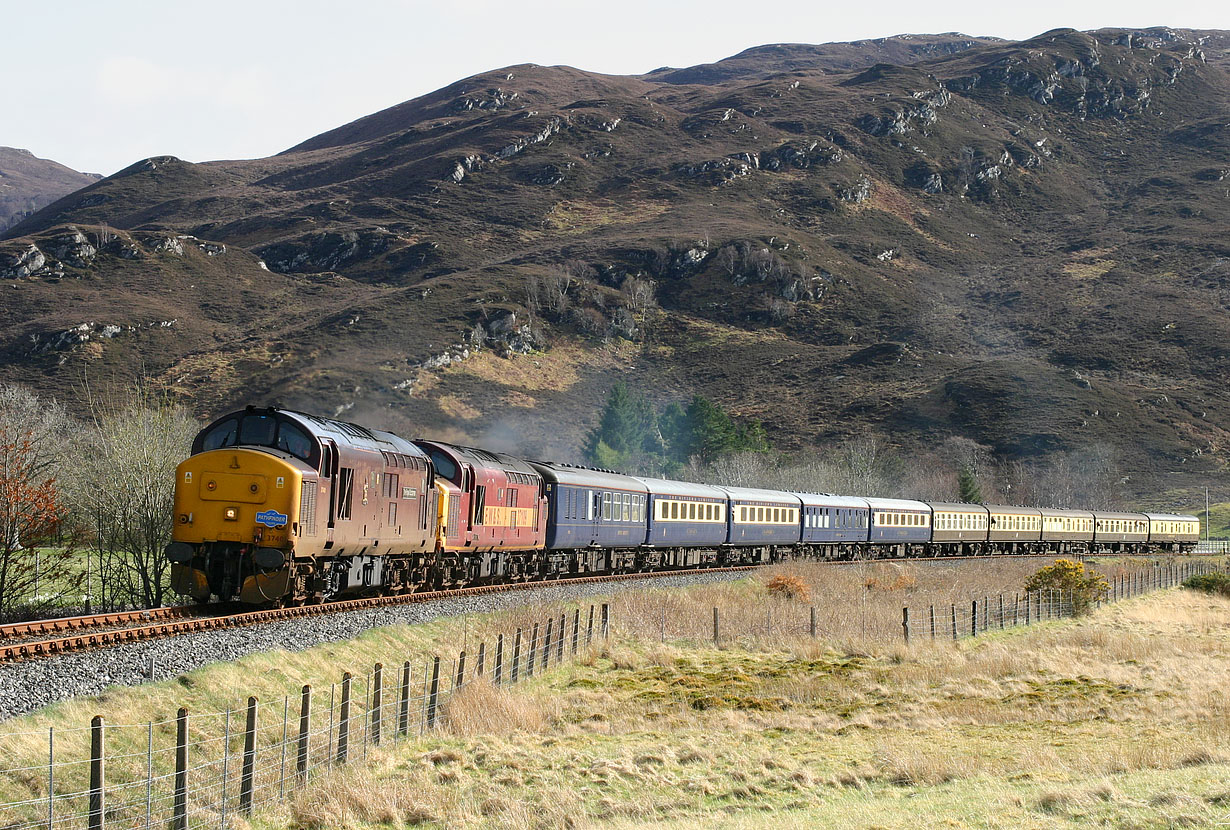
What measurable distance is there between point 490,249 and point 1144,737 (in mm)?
184529

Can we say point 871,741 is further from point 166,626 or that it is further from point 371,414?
point 371,414

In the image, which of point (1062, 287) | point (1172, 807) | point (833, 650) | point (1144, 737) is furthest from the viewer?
point (1062, 287)

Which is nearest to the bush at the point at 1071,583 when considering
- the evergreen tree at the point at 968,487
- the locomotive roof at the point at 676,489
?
the locomotive roof at the point at 676,489

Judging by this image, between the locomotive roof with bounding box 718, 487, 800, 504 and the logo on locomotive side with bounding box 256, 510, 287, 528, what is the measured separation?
32.9 metres

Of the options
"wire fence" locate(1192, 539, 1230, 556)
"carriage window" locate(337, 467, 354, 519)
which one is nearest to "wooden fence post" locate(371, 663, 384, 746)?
"carriage window" locate(337, 467, 354, 519)

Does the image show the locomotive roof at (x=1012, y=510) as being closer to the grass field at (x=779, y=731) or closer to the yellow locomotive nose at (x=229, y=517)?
the grass field at (x=779, y=731)

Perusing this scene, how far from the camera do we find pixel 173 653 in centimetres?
1884

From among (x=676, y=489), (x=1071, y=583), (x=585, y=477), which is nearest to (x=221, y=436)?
(x=585, y=477)

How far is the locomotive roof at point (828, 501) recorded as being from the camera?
5953 cm

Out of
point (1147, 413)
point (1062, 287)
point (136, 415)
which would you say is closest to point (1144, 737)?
point (136, 415)

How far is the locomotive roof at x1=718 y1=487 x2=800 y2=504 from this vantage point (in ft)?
178

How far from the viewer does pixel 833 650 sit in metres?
30.3

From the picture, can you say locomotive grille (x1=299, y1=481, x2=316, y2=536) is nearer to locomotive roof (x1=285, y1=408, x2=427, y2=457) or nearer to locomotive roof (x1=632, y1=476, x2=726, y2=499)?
locomotive roof (x1=285, y1=408, x2=427, y2=457)

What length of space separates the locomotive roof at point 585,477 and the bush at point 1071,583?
15084 millimetres
